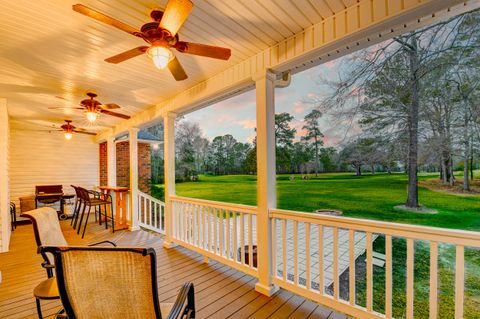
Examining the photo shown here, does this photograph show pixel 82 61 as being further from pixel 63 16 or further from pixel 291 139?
pixel 291 139

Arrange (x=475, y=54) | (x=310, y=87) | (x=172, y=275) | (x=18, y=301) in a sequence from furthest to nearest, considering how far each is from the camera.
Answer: (x=310, y=87), (x=172, y=275), (x=18, y=301), (x=475, y=54)

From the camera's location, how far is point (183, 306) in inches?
56.7

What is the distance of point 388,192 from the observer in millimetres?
2885

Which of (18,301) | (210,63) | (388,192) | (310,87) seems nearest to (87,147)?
(18,301)

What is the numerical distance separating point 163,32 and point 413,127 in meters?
2.68

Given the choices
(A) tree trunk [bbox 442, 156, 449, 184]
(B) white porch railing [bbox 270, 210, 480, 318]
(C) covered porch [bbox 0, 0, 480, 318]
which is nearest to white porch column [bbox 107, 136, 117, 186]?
(C) covered porch [bbox 0, 0, 480, 318]

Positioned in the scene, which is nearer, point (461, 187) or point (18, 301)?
point (461, 187)

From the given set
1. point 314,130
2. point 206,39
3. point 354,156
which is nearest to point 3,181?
point 206,39

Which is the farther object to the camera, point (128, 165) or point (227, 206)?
point (128, 165)

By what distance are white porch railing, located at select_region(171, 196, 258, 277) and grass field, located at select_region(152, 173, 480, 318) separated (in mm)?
1015

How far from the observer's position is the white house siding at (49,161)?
669cm

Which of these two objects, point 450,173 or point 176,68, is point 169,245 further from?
point 450,173

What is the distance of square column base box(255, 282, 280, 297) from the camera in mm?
2656

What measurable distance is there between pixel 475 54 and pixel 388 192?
1.59 meters
